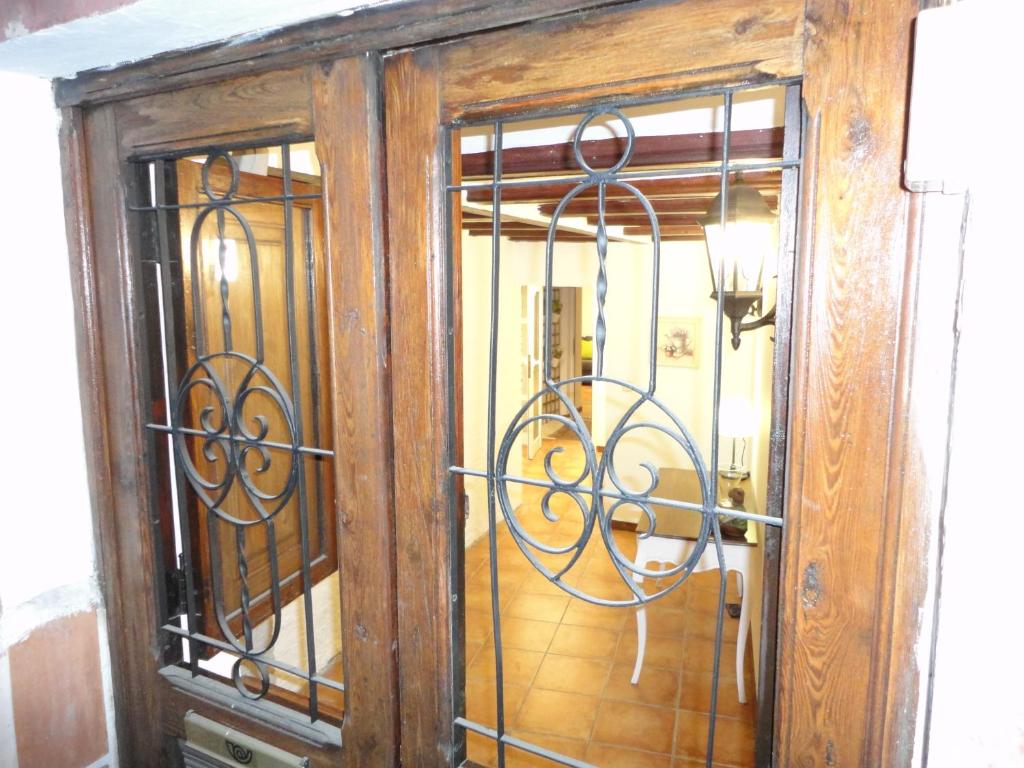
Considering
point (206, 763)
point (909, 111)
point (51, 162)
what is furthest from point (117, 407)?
point (909, 111)

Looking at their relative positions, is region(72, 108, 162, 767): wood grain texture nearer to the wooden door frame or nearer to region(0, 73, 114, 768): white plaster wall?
region(0, 73, 114, 768): white plaster wall

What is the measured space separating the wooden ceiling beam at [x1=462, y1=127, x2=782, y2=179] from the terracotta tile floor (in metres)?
1.53

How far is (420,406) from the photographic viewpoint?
43.3 inches

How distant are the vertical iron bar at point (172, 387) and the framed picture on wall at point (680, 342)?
4563 mm

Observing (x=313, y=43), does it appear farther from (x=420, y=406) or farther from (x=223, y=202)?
(x=420, y=406)

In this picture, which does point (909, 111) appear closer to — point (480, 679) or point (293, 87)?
point (293, 87)

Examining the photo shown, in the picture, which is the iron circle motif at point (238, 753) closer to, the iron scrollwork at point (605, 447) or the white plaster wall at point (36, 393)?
the white plaster wall at point (36, 393)

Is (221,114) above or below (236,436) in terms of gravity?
above

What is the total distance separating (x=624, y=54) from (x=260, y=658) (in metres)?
1.29

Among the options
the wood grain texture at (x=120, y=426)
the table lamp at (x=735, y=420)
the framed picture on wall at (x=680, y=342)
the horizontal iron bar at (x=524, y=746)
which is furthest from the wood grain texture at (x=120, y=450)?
the framed picture on wall at (x=680, y=342)

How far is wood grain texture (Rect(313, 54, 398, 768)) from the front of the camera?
1.08 metres

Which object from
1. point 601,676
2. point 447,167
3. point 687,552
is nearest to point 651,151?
point 447,167

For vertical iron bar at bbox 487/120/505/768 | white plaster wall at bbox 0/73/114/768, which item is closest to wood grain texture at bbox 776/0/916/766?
vertical iron bar at bbox 487/120/505/768

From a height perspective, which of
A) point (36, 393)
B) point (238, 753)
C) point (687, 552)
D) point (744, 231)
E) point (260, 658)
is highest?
point (744, 231)
